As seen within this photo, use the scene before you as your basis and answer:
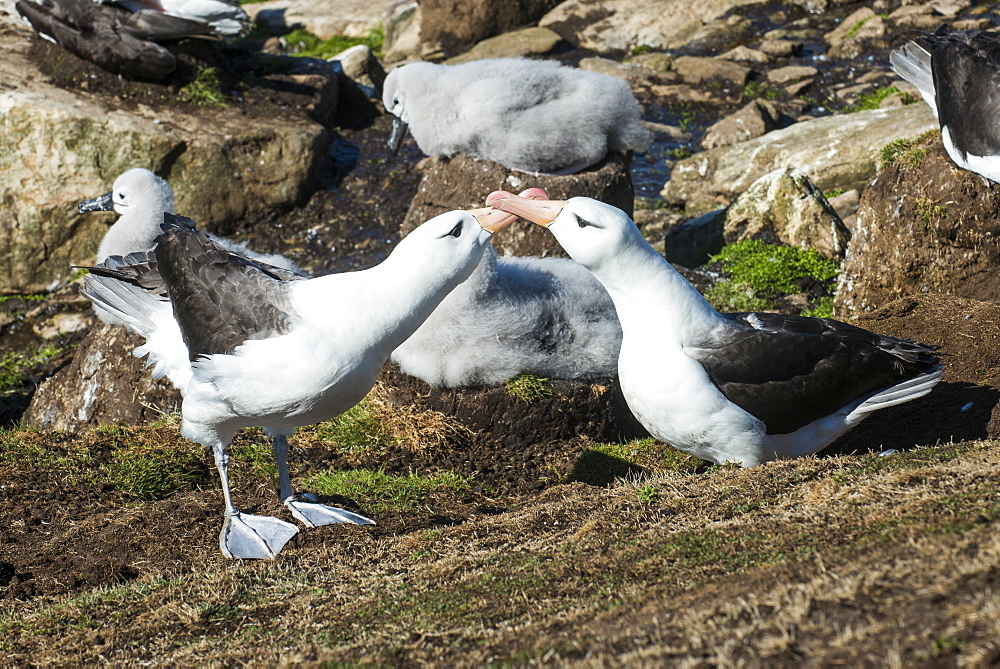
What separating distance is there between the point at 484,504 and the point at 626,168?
331cm

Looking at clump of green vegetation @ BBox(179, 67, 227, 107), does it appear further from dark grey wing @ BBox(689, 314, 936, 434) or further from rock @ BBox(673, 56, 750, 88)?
dark grey wing @ BBox(689, 314, 936, 434)

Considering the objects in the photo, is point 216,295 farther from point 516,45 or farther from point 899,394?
point 516,45

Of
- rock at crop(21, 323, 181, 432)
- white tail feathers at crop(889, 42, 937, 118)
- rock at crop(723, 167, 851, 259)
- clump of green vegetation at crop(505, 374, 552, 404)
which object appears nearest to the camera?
clump of green vegetation at crop(505, 374, 552, 404)

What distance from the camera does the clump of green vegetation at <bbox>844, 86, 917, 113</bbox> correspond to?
42.1 ft

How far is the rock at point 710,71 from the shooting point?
48.9 ft

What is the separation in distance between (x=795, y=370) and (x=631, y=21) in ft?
47.5

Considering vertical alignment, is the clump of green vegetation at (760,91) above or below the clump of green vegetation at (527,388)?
below

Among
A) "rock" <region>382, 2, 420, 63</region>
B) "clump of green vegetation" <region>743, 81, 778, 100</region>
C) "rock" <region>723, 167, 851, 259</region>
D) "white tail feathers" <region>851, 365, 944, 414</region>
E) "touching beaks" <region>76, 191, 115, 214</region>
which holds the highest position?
"white tail feathers" <region>851, 365, 944, 414</region>

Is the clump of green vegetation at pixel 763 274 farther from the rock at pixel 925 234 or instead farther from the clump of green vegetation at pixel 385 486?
the clump of green vegetation at pixel 385 486

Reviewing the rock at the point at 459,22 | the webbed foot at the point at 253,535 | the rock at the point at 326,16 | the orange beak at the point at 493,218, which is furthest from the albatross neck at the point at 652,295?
the rock at the point at 326,16

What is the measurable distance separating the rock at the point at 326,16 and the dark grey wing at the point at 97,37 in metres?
9.94

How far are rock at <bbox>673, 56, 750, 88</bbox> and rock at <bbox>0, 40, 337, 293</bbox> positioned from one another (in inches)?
266

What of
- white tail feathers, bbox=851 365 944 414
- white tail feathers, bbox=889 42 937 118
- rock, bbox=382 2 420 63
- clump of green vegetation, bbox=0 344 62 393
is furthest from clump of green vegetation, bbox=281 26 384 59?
white tail feathers, bbox=851 365 944 414

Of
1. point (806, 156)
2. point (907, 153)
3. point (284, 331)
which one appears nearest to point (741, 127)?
point (806, 156)
